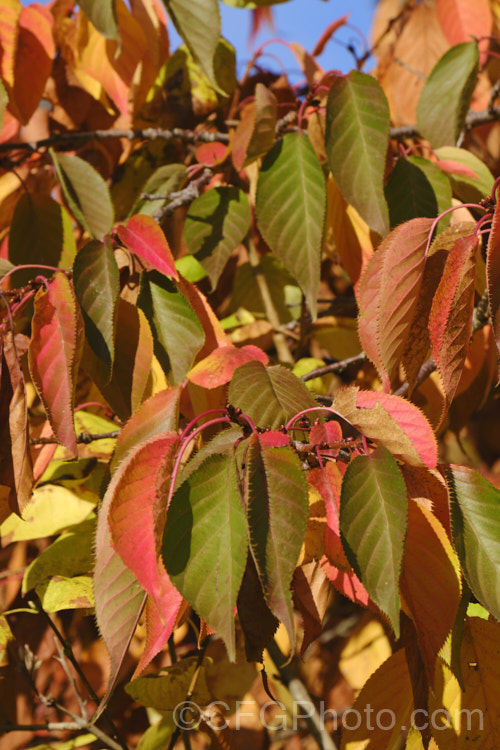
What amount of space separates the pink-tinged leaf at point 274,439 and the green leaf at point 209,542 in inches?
1.6

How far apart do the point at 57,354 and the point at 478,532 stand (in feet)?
1.29

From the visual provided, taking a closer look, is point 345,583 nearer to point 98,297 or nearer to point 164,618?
point 164,618

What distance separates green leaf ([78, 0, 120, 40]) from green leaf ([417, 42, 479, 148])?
1.43ft

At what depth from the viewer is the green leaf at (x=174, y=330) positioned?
70 cm

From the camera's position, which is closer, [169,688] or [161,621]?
[161,621]

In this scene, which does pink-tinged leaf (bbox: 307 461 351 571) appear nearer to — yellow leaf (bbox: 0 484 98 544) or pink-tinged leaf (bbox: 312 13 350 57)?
yellow leaf (bbox: 0 484 98 544)

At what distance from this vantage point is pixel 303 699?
885 mm

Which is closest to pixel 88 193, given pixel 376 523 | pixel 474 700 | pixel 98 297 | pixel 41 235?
pixel 41 235

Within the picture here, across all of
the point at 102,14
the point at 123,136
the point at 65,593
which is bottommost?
the point at 65,593

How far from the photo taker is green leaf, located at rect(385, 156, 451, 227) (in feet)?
2.60

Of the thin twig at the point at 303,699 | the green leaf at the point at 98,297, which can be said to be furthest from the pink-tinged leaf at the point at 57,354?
the thin twig at the point at 303,699

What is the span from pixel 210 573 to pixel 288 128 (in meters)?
0.70

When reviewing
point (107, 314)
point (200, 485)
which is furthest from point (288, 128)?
point (200, 485)

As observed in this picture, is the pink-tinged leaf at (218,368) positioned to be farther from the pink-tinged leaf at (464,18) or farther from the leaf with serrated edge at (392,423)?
the pink-tinged leaf at (464,18)
